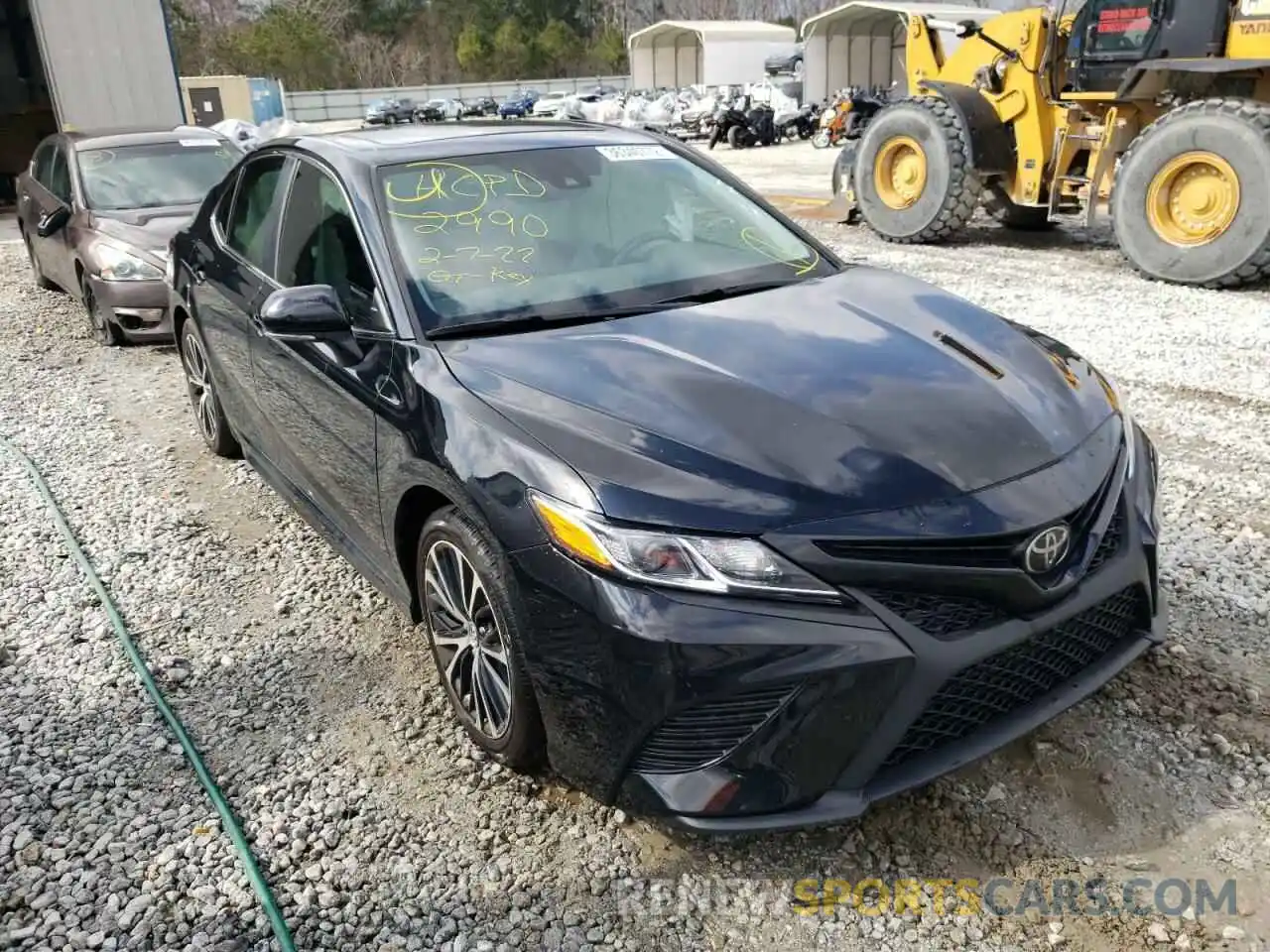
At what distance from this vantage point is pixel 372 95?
197ft

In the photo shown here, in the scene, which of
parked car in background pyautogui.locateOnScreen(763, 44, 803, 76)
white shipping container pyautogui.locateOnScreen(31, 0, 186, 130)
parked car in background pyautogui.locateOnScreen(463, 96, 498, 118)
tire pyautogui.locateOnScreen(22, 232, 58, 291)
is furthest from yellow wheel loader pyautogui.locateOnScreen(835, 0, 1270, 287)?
parked car in background pyautogui.locateOnScreen(463, 96, 498, 118)

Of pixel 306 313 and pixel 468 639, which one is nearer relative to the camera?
pixel 468 639

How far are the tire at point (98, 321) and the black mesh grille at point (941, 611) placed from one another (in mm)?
6912

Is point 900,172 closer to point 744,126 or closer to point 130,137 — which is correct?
point 130,137

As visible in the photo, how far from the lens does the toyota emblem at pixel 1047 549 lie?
2.17m

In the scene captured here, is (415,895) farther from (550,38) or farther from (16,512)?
(550,38)

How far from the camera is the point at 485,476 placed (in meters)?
2.40

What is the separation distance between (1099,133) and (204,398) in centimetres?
763

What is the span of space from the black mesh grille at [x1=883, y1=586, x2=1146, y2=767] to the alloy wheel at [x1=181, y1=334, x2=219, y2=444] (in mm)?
3917

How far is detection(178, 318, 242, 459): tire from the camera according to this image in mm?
4902

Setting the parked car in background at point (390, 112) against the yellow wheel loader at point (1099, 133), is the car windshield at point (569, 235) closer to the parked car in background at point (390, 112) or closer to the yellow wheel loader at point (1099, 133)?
the yellow wheel loader at point (1099, 133)

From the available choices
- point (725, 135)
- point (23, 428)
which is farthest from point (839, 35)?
point (23, 428)

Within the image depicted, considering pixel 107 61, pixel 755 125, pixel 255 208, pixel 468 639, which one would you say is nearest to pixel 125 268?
pixel 255 208

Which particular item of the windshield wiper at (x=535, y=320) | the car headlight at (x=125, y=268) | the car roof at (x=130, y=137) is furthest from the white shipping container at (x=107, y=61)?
the windshield wiper at (x=535, y=320)
